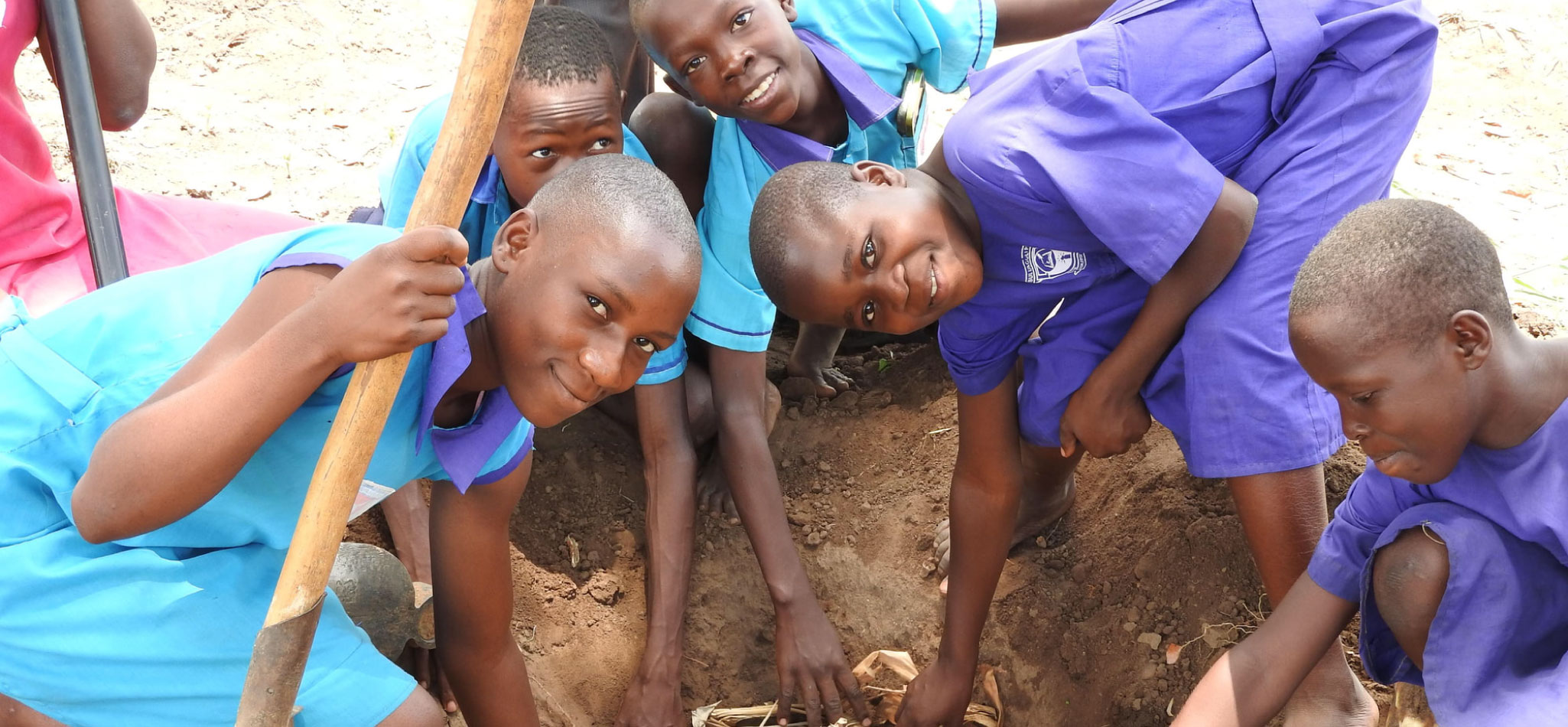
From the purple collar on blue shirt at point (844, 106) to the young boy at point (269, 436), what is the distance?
78cm

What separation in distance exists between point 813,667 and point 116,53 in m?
2.02

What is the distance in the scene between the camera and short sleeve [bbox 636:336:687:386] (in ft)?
9.29

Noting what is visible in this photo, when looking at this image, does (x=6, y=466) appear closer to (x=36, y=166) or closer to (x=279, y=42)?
(x=36, y=166)

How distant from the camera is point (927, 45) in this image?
287 centimetres

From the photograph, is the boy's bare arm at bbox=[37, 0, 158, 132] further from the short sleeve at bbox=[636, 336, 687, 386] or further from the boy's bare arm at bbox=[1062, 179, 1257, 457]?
the boy's bare arm at bbox=[1062, 179, 1257, 457]

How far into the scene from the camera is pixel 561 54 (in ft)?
8.59

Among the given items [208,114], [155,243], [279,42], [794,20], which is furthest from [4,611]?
[279,42]

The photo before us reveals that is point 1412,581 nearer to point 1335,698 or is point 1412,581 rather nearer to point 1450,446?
point 1450,446

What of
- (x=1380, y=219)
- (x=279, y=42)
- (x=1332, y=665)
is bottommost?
(x=279, y=42)

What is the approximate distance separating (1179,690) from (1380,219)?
1196 mm

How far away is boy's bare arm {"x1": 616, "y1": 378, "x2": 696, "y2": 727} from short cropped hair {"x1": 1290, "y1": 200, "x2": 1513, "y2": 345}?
59.5 inches

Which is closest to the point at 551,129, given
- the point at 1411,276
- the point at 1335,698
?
the point at 1411,276

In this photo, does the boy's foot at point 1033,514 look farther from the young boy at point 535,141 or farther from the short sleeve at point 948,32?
the short sleeve at point 948,32

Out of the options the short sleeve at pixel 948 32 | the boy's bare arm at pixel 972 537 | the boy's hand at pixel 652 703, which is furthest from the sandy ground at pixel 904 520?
the short sleeve at pixel 948 32
